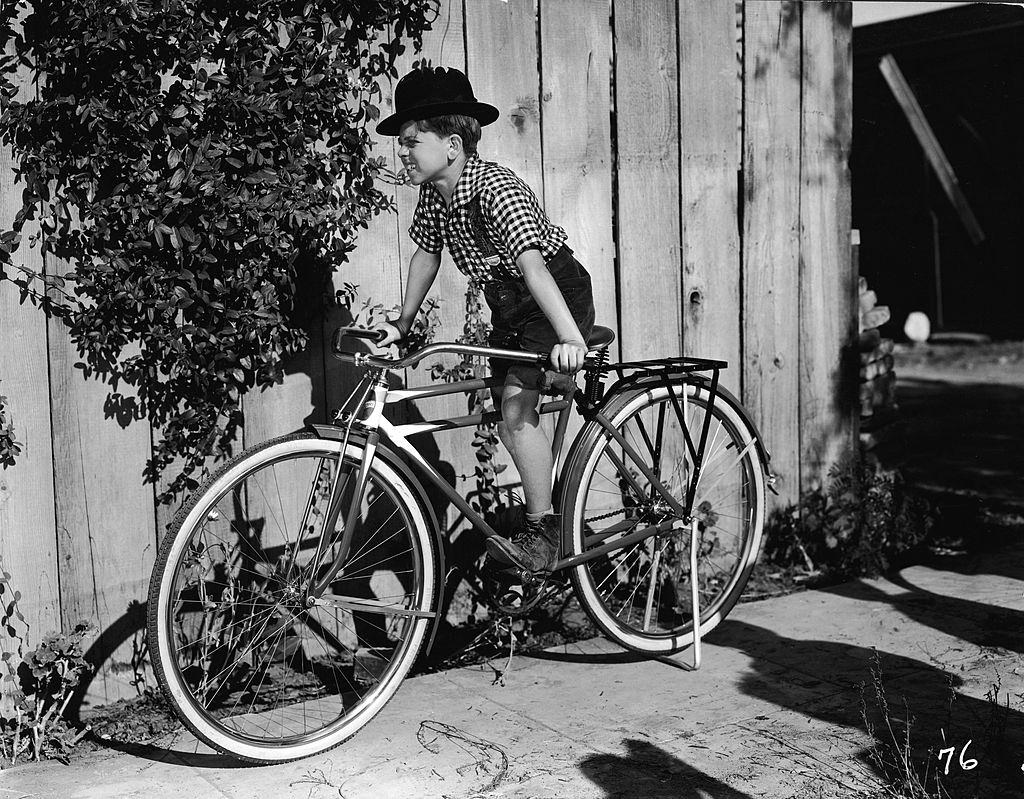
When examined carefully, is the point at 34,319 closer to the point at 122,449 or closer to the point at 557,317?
the point at 122,449

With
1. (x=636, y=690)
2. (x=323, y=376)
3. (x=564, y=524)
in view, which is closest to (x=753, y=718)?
(x=636, y=690)

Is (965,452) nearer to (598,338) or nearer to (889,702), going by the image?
(889,702)

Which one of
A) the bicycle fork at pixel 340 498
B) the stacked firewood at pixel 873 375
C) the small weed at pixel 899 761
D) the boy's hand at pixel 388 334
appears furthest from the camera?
the stacked firewood at pixel 873 375

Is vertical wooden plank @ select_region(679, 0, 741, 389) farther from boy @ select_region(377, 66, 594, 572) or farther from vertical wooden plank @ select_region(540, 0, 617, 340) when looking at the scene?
boy @ select_region(377, 66, 594, 572)

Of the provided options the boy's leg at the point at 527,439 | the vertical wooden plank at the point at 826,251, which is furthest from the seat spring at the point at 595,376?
the vertical wooden plank at the point at 826,251

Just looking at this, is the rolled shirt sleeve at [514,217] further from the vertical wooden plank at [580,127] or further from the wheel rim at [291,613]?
the vertical wooden plank at [580,127]

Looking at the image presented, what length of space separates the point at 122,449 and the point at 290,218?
→ 85cm

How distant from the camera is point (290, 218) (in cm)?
365

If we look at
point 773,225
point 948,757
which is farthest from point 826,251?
point 948,757

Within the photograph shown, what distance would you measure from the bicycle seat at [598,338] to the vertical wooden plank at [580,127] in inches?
25.1

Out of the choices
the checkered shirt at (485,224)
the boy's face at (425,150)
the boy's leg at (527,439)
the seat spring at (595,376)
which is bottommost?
the boy's leg at (527,439)

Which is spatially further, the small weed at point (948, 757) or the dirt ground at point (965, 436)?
the dirt ground at point (965, 436)

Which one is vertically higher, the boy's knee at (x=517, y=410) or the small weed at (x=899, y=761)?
the boy's knee at (x=517, y=410)

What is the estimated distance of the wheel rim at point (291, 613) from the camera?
3.48 m
